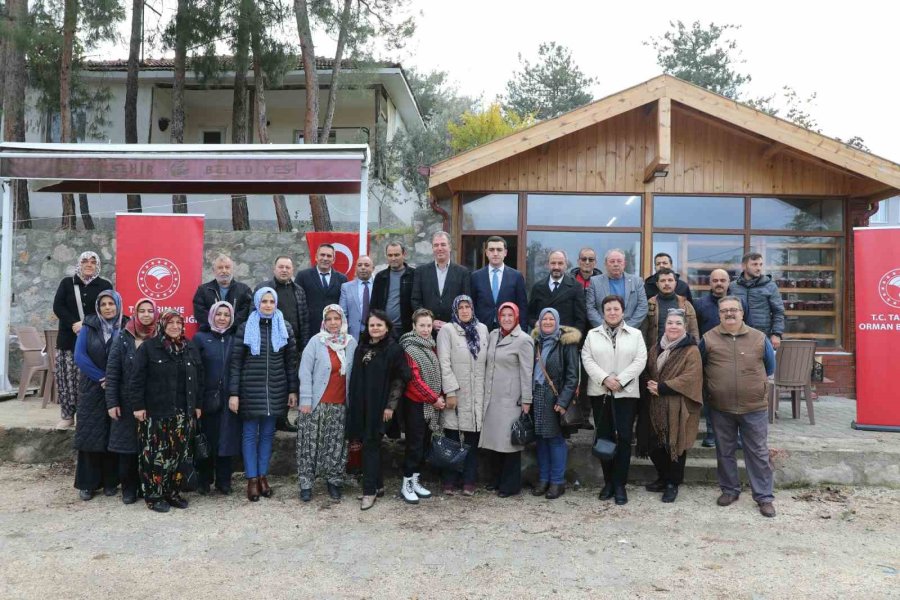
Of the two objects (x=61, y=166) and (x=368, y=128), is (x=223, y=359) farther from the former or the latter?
(x=368, y=128)

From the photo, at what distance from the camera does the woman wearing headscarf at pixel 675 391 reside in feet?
16.8

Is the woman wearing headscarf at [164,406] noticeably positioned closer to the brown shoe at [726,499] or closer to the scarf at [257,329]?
the scarf at [257,329]

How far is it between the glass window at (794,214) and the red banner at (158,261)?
24.3 feet

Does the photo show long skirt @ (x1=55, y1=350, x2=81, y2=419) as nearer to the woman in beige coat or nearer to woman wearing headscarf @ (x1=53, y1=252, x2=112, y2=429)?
woman wearing headscarf @ (x1=53, y1=252, x2=112, y2=429)

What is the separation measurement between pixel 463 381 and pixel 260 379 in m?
1.64

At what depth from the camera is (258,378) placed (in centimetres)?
512

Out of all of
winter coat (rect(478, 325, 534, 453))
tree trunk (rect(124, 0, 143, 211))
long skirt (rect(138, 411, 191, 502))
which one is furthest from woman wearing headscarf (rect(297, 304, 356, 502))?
tree trunk (rect(124, 0, 143, 211))

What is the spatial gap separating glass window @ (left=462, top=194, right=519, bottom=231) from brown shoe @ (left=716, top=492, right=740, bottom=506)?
482 cm

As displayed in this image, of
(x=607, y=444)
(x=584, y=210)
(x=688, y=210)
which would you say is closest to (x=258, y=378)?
(x=607, y=444)

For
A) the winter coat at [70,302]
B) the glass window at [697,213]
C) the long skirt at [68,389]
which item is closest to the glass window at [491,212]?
the glass window at [697,213]

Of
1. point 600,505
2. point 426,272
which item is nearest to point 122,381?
point 426,272

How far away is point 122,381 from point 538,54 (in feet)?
110

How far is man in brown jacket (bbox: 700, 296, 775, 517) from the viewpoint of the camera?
5082 millimetres

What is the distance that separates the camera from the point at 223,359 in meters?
5.23
